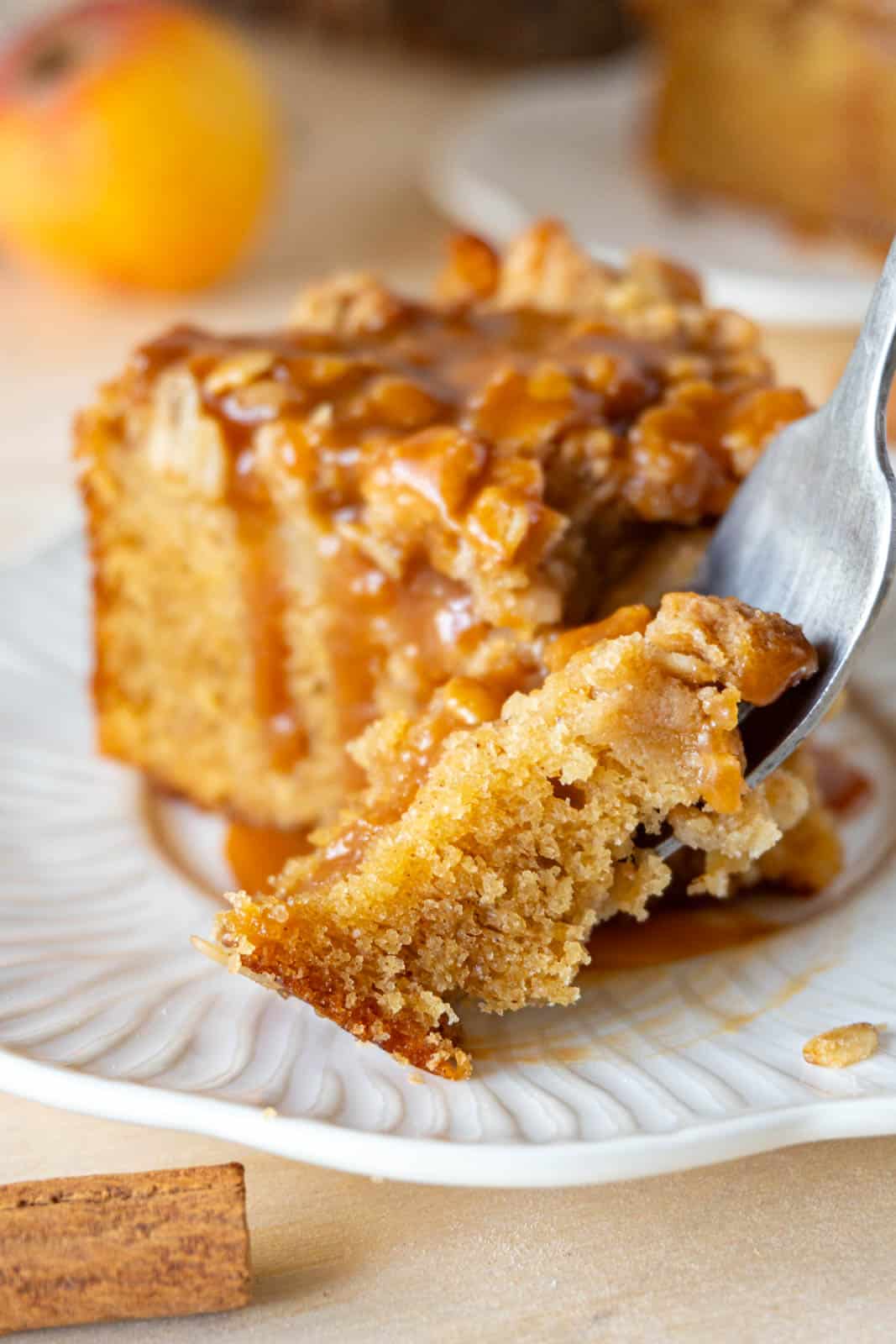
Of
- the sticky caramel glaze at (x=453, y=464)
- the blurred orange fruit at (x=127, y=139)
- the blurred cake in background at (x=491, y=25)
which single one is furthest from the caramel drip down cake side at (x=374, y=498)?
the blurred cake in background at (x=491, y=25)

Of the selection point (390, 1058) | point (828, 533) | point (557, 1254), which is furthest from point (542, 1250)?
point (828, 533)

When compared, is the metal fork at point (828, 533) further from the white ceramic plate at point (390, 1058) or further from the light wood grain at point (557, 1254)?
the light wood grain at point (557, 1254)

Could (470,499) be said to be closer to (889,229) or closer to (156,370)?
(156,370)

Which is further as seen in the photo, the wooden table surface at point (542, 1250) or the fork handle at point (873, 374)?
the fork handle at point (873, 374)

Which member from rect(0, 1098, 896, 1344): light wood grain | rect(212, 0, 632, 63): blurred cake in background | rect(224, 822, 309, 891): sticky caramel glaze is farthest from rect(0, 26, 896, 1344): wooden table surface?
rect(212, 0, 632, 63): blurred cake in background

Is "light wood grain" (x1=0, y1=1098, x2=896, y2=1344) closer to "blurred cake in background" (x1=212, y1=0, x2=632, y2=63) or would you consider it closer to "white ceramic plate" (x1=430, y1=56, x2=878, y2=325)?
"white ceramic plate" (x1=430, y1=56, x2=878, y2=325)

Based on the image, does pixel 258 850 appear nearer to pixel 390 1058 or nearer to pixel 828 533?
pixel 390 1058
